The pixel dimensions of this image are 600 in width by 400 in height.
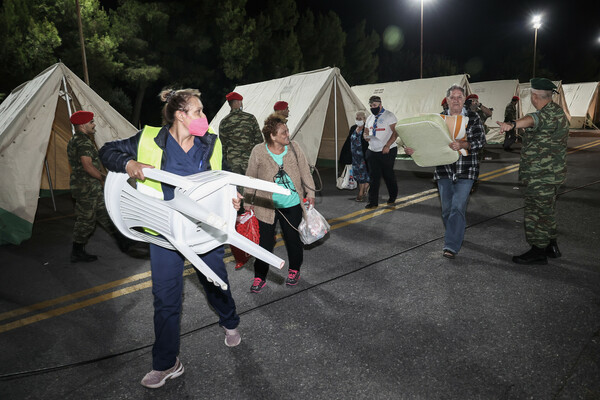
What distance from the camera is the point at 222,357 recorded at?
279 centimetres

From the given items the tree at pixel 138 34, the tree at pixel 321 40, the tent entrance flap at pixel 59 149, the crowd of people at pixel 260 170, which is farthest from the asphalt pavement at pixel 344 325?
the tree at pixel 321 40

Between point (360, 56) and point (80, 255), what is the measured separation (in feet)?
114

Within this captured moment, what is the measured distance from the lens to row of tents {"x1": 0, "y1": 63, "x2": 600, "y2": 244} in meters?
5.84

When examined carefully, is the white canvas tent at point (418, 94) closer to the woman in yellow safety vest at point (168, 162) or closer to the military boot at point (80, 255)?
the military boot at point (80, 255)

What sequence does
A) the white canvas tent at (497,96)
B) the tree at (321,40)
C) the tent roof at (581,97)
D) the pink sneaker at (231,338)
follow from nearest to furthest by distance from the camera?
the pink sneaker at (231,338), the white canvas tent at (497,96), the tent roof at (581,97), the tree at (321,40)

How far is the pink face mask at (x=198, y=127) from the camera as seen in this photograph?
231 cm

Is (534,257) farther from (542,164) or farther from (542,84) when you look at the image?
(542,84)

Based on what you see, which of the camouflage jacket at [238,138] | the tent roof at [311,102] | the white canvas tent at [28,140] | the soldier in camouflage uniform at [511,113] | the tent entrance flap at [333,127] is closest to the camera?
the white canvas tent at [28,140]

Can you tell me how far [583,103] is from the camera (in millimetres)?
23766

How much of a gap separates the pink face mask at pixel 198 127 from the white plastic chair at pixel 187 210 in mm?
332

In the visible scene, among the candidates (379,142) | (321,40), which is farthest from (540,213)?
(321,40)

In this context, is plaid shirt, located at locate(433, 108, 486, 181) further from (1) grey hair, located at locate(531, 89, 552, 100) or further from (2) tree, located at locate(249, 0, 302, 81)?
(2) tree, located at locate(249, 0, 302, 81)

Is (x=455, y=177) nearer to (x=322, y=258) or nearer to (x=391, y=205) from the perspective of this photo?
(x=322, y=258)

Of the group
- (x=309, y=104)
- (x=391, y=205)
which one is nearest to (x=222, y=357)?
(x=391, y=205)
